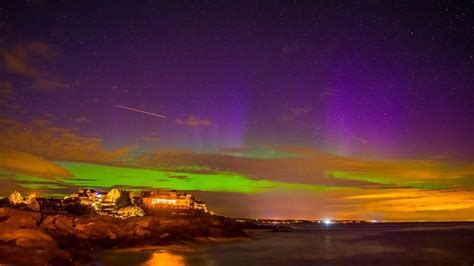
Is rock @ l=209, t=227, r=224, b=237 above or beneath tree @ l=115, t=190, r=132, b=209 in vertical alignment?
beneath

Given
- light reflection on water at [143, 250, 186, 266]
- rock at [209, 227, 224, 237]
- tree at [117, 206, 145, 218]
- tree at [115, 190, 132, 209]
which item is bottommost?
light reflection on water at [143, 250, 186, 266]

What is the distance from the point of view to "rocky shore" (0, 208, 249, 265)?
38.3 metres

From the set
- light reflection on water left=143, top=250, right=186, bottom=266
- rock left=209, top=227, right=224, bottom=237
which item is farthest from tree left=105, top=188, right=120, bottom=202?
light reflection on water left=143, top=250, right=186, bottom=266

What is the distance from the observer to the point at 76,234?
5931cm

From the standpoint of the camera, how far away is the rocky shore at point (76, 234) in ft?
126

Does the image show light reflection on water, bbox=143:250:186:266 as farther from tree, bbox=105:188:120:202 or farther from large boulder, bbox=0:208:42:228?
tree, bbox=105:188:120:202

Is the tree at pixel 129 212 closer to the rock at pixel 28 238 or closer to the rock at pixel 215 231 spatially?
the rock at pixel 215 231

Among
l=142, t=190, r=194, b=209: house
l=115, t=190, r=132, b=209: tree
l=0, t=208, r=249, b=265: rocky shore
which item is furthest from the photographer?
l=142, t=190, r=194, b=209: house

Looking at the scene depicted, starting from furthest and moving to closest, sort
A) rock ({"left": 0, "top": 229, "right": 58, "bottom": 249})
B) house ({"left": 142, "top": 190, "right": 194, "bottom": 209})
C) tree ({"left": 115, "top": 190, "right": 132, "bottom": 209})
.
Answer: house ({"left": 142, "top": 190, "right": 194, "bottom": 209}), tree ({"left": 115, "top": 190, "right": 132, "bottom": 209}), rock ({"left": 0, "top": 229, "right": 58, "bottom": 249})

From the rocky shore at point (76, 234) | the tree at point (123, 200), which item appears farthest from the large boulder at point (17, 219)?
the tree at point (123, 200)

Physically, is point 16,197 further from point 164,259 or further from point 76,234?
point 164,259

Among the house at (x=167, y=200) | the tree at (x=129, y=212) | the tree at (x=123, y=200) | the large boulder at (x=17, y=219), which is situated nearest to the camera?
the large boulder at (x=17, y=219)

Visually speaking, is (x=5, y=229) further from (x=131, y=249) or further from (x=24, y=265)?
(x=131, y=249)

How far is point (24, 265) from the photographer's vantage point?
34.6m
